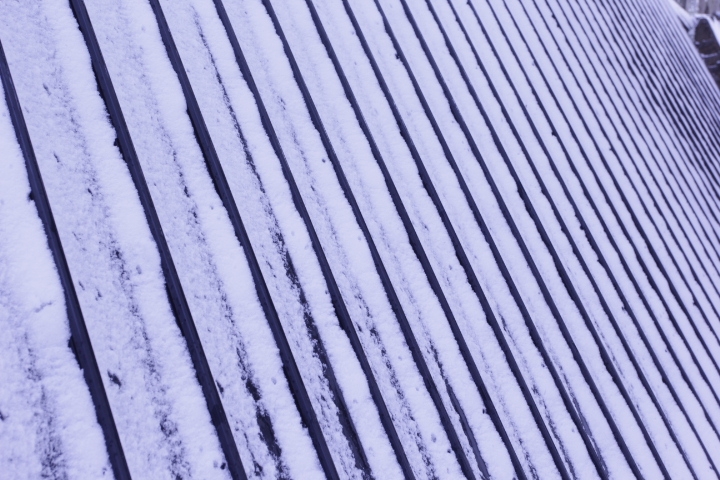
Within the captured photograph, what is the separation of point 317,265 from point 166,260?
22.7 inches

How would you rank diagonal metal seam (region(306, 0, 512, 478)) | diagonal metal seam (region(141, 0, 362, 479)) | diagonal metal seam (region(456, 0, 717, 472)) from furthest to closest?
diagonal metal seam (region(456, 0, 717, 472)) < diagonal metal seam (region(306, 0, 512, 478)) < diagonal metal seam (region(141, 0, 362, 479))

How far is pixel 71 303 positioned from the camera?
59.6 inches

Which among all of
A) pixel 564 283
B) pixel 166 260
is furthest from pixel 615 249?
pixel 166 260

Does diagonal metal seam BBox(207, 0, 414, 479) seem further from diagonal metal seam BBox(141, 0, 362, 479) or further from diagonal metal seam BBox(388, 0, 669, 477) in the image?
diagonal metal seam BBox(388, 0, 669, 477)

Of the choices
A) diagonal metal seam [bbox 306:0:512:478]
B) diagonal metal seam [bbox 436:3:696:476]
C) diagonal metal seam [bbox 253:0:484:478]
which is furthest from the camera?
diagonal metal seam [bbox 436:3:696:476]

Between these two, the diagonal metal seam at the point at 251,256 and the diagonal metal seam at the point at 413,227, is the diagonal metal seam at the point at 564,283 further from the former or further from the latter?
the diagonal metal seam at the point at 251,256

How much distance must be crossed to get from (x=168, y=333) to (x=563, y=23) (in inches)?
172

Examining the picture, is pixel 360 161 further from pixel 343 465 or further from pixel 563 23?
pixel 563 23

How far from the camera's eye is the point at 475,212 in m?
2.58

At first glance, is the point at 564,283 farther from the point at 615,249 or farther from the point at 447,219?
the point at 447,219

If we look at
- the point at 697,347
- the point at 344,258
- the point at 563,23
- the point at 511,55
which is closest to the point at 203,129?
the point at 344,258

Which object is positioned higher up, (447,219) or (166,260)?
(166,260)

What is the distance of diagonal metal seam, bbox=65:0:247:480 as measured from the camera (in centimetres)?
158

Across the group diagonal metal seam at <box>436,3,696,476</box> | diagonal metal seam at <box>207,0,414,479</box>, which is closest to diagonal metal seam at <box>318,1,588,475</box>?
diagonal metal seam at <box>207,0,414,479</box>
